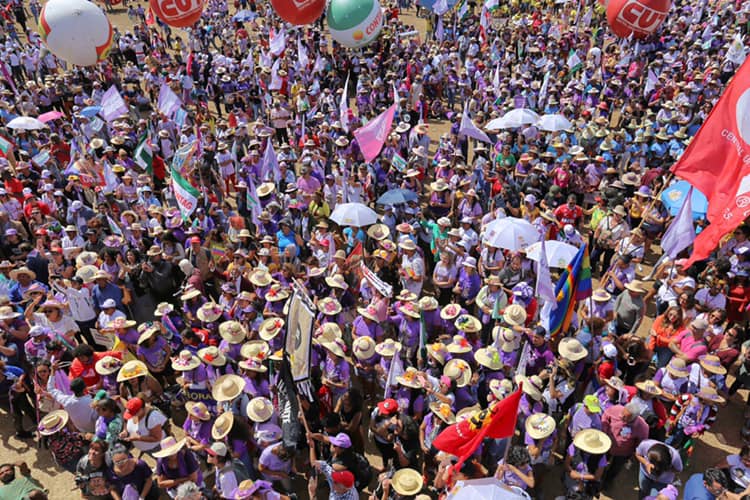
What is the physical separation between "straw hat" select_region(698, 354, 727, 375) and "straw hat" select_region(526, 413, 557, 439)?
2.14m

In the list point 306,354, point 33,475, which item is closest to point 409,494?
point 306,354

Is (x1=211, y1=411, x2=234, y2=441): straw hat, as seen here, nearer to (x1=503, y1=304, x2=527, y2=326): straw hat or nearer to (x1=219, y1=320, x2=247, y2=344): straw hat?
(x1=219, y1=320, x2=247, y2=344): straw hat

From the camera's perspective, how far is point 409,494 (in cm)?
499

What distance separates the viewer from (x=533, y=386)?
19.4 ft

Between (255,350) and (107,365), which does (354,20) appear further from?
(107,365)

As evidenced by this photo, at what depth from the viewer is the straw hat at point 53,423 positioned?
5.98 meters

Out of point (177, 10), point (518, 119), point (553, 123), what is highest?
point (177, 10)

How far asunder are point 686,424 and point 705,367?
710mm

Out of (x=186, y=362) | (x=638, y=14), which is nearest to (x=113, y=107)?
(x=186, y=362)

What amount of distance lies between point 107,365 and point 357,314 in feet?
11.6

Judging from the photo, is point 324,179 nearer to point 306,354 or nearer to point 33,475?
point 306,354

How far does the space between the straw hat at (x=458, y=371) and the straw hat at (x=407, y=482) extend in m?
1.18

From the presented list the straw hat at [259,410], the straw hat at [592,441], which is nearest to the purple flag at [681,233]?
the straw hat at [592,441]

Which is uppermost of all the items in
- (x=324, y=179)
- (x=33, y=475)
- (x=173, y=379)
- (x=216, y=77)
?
(x=216, y=77)
